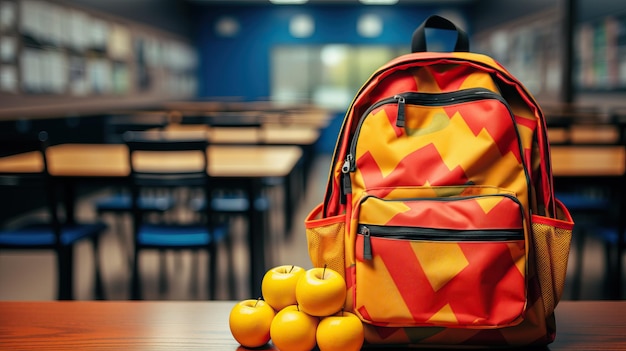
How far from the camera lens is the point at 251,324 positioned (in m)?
0.79

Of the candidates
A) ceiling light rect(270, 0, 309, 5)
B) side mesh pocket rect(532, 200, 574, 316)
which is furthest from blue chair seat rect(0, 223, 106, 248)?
ceiling light rect(270, 0, 309, 5)

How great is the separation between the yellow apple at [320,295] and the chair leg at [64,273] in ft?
6.28

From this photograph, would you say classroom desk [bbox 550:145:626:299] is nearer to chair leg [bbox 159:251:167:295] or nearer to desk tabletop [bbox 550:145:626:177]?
desk tabletop [bbox 550:145:626:177]

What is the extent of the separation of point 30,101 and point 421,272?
555 centimetres

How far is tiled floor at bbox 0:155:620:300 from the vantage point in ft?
10.3

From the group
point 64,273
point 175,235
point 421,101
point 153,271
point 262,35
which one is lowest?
point 153,271

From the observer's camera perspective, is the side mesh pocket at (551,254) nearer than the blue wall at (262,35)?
Yes

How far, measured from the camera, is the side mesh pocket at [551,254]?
33.7 inches

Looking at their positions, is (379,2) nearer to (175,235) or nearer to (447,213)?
(175,235)

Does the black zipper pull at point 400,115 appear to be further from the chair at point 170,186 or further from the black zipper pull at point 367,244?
the chair at point 170,186

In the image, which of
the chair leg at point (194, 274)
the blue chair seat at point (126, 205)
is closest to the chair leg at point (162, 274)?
the chair leg at point (194, 274)

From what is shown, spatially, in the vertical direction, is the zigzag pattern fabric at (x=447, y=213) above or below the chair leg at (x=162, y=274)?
above

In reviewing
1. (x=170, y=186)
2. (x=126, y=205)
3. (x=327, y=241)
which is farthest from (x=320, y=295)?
(x=126, y=205)

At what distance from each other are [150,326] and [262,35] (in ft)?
37.9
